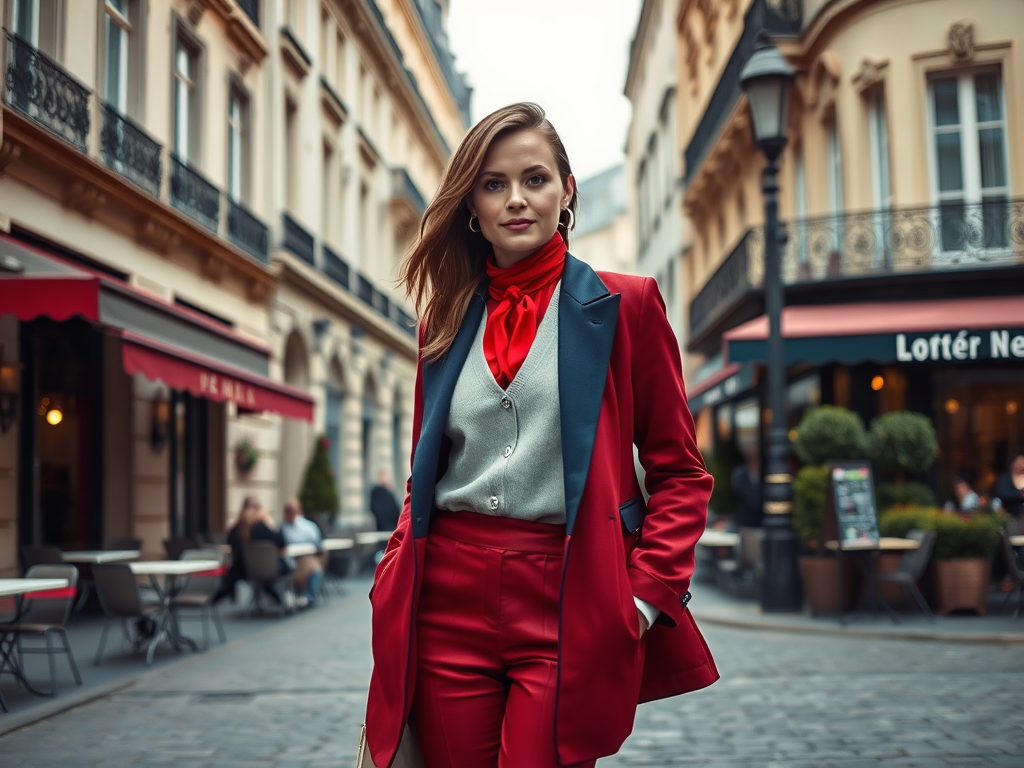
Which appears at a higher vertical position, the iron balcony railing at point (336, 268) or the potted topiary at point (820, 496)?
the iron balcony railing at point (336, 268)

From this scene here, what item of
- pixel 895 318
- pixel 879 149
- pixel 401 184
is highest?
pixel 401 184

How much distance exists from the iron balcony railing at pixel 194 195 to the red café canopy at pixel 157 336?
2.78 meters

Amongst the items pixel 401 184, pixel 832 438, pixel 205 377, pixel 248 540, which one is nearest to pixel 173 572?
pixel 205 377

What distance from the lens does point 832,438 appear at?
12789mm

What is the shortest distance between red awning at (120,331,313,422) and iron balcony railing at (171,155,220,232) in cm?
336

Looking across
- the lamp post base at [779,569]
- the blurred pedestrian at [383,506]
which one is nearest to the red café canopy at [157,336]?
the lamp post base at [779,569]

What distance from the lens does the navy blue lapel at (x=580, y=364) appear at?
205 cm

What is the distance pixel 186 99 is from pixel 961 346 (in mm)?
11224

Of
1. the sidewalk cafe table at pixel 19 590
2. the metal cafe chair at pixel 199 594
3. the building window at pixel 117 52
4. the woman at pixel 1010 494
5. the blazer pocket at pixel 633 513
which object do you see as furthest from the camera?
the building window at pixel 117 52

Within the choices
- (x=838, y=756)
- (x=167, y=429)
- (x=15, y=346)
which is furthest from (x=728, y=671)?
(x=167, y=429)

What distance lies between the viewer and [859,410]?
701 inches

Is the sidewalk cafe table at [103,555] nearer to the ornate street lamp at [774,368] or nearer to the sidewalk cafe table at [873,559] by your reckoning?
the ornate street lamp at [774,368]

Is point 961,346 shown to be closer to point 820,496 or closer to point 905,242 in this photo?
point 905,242

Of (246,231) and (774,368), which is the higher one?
(246,231)
